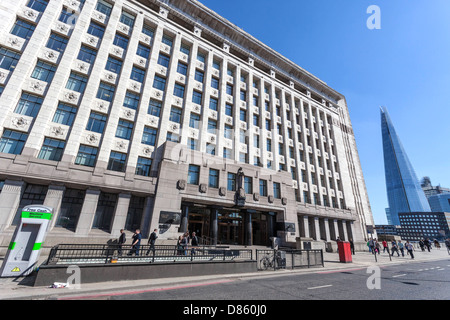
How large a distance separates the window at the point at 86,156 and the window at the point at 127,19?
17138 millimetres

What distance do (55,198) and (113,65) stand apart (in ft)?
50.9

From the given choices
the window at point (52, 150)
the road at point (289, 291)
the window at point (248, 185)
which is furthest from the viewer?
the window at point (248, 185)

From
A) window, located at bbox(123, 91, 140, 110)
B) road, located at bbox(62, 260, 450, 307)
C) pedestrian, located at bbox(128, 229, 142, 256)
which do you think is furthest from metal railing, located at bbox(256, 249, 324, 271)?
window, located at bbox(123, 91, 140, 110)

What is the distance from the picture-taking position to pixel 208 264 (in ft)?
35.9

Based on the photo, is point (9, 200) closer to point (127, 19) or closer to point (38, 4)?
point (38, 4)

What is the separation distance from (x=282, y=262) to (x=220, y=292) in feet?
23.1

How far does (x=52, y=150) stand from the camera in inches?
696

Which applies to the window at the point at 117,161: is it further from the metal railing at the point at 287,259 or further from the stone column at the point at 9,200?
the metal railing at the point at 287,259

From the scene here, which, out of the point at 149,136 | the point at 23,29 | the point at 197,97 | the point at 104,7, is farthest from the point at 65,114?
the point at 104,7

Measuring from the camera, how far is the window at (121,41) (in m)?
23.7

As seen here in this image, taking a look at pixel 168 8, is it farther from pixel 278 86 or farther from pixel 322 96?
pixel 322 96

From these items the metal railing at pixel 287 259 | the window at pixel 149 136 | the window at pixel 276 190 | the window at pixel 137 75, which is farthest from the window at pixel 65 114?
the window at pixel 276 190

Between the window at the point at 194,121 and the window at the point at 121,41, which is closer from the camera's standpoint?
the window at the point at 121,41
